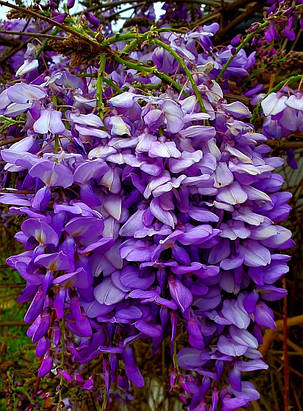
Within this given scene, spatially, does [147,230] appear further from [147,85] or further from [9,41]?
[9,41]

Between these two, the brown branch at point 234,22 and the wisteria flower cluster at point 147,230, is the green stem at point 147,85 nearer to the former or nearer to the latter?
the wisteria flower cluster at point 147,230

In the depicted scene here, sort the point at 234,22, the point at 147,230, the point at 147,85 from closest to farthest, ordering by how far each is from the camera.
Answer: the point at 147,230 → the point at 147,85 → the point at 234,22

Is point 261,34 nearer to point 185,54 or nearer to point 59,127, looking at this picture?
point 185,54

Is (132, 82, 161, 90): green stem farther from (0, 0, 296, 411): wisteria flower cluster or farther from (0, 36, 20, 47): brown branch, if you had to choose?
(0, 36, 20, 47): brown branch

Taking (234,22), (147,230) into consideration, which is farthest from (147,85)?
(234,22)

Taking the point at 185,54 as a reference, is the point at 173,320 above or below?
below

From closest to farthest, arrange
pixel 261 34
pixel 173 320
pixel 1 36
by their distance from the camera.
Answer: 1. pixel 173 320
2. pixel 261 34
3. pixel 1 36

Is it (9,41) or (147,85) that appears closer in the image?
(147,85)

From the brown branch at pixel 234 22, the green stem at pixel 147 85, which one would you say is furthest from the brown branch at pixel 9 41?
the green stem at pixel 147 85

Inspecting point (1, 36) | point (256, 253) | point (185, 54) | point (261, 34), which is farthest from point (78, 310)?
point (1, 36)
